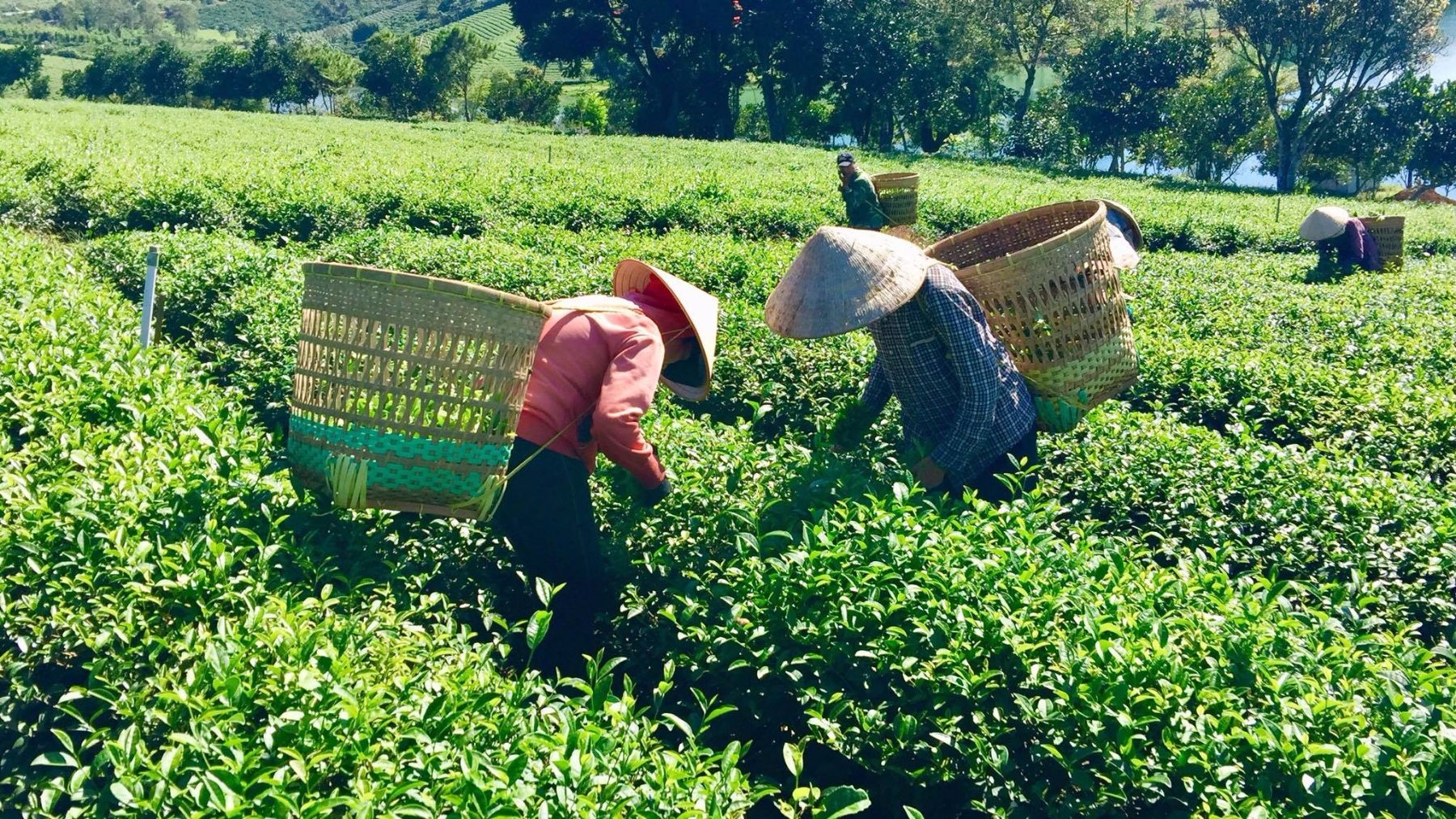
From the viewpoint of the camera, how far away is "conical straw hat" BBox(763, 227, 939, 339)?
142 inches

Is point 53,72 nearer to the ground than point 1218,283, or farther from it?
farther from it

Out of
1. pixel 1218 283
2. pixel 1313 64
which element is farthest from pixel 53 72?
pixel 1218 283

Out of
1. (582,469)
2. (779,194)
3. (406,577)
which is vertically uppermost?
(779,194)

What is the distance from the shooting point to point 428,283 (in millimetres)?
3041

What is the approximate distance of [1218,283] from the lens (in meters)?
11.0

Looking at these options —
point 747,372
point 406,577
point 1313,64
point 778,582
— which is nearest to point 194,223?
point 747,372

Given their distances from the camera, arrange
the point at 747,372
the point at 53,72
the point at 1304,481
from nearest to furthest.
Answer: the point at 1304,481 → the point at 747,372 → the point at 53,72

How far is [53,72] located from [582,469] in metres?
116

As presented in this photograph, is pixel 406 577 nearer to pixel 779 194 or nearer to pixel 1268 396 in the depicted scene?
pixel 1268 396

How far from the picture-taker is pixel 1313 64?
39531mm

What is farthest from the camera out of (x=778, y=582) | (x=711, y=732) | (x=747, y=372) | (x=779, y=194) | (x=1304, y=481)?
(x=779, y=194)

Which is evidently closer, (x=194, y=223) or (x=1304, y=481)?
(x=1304, y=481)

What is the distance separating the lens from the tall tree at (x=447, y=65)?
6412 cm

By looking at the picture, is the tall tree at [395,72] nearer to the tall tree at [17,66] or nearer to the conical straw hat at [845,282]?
the tall tree at [17,66]
